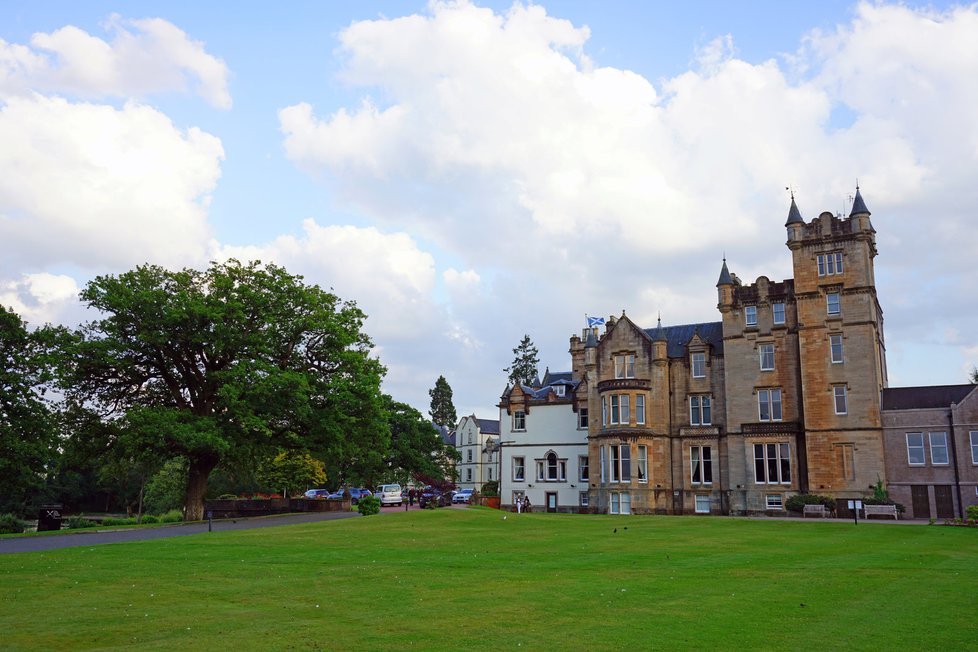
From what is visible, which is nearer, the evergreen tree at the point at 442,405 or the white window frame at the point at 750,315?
the white window frame at the point at 750,315

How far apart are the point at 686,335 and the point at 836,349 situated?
41.9 ft

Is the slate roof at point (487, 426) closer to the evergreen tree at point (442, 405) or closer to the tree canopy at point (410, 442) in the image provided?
the evergreen tree at point (442, 405)

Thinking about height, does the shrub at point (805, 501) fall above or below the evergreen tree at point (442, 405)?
below

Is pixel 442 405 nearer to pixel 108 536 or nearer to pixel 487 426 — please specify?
pixel 487 426

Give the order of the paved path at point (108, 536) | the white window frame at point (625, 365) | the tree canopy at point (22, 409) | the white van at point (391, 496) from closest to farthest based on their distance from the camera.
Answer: the paved path at point (108, 536) < the tree canopy at point (22, 409) < the white window frame at point (625, 365) < the white van at point (391, 496)

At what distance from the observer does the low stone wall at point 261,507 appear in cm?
5259

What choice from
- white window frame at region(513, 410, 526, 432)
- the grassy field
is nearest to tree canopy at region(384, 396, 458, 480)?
white window frame at region(513, 410, 526, 432)

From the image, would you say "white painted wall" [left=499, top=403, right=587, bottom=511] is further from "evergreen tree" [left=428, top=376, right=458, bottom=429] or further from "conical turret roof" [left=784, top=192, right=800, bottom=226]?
"evergreen tree" [left=428, top=376, right=458, bottom=429]

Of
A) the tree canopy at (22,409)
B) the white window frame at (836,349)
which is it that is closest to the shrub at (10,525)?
the tree canopy at (22,409)

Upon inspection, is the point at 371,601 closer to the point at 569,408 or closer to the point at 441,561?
the point at 441,561

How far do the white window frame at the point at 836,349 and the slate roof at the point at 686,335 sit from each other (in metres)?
8.59

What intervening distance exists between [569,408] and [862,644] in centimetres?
5856

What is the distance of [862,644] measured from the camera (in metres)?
11.0

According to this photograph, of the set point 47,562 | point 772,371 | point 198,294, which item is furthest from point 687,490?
point 47,562
